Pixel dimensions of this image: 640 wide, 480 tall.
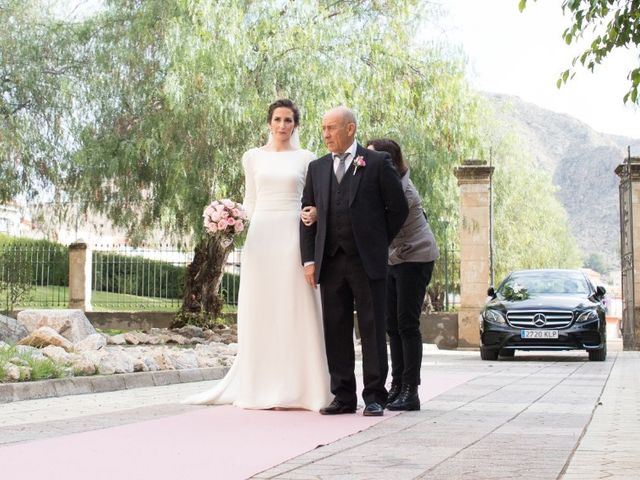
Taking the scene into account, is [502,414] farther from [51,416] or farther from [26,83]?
[26,83]

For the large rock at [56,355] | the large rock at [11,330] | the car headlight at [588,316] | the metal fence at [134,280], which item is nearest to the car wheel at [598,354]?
the car headlight at [588,316]

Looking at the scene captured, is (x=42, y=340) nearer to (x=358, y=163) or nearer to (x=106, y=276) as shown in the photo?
(x=358, y=163)

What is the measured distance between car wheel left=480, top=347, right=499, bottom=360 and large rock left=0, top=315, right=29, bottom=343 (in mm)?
7583

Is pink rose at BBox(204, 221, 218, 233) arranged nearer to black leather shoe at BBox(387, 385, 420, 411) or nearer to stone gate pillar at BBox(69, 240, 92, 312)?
black leather shoe at BBox(387, 385, 420, 411)

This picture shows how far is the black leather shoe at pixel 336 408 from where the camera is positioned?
25.2 feet

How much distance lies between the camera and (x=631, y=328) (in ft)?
74.9

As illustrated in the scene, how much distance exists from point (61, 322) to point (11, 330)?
720 mm

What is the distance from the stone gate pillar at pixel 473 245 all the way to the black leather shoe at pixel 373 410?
1563 centimetres

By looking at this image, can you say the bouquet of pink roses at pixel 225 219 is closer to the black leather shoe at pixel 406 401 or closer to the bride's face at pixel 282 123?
the bride's face at pixel 282 123

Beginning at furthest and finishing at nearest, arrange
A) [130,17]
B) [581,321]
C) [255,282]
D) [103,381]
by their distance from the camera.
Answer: [130,17]
[581,321]
[103,381]
[255,282]

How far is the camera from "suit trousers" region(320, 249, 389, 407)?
303 inches

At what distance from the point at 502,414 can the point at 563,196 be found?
461 feet

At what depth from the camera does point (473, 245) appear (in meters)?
23.6

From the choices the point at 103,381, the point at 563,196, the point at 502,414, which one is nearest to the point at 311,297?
the point at 502,414
